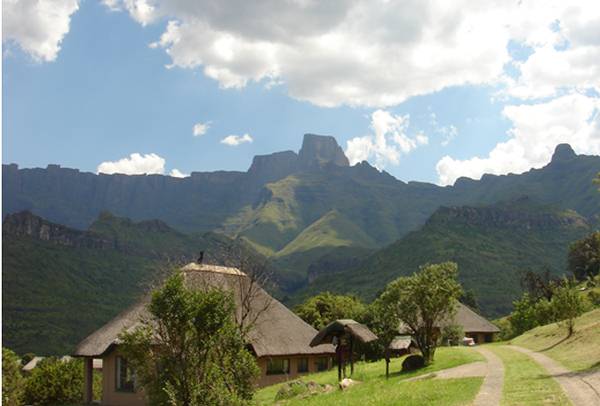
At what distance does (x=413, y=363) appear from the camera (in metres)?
35.0

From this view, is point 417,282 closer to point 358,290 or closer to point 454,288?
point 454,288

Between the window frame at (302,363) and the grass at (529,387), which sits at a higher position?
the grass at (529,387)

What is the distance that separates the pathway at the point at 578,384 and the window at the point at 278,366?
19808mm

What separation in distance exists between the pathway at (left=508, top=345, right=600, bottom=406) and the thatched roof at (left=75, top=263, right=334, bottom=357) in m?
18.3

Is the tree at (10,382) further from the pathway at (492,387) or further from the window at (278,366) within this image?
the pathway at (492,387)

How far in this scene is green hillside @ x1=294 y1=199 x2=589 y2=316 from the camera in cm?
13438

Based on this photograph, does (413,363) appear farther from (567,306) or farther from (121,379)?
(121,379)

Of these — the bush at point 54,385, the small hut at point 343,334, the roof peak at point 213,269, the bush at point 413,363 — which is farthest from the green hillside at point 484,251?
the bush at point 54,385

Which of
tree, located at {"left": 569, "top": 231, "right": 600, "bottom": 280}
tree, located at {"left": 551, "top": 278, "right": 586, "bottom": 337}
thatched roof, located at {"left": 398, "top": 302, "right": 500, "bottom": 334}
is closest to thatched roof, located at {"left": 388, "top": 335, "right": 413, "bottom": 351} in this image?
tree, located at {"left": 551, "top": 278, "right": 586, "bottom": 337}

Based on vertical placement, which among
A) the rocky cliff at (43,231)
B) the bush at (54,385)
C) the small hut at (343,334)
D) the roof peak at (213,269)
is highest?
the rocky cliff at (43,231)

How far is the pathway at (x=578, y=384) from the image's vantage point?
54.9ft

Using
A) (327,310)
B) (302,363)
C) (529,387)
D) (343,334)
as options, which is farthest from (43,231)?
(529,387)

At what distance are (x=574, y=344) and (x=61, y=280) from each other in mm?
122586

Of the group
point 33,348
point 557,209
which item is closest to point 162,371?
point 33,348
